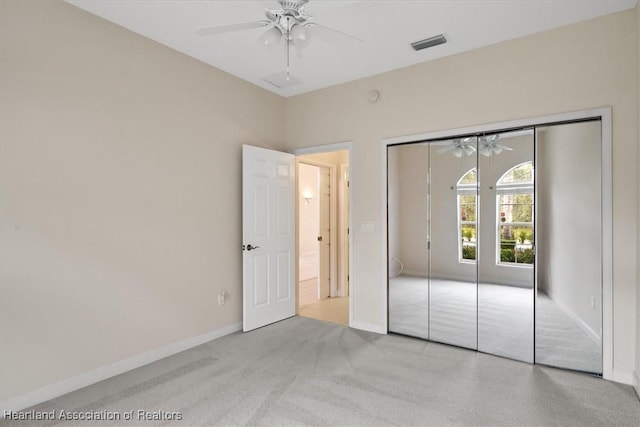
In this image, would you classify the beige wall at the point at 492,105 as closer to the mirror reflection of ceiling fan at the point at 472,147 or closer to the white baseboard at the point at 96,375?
the mirror reflection of ceiling fan at the point at 472,147

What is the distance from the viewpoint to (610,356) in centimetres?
277

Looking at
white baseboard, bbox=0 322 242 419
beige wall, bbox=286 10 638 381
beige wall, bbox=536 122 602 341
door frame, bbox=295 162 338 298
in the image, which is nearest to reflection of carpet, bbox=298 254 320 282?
door frame, bbox=295 162 338 298

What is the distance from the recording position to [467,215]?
3484mm

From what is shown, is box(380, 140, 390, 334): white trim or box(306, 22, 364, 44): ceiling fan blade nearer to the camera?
box(306, 22, 364, 44): ceiling fan blade

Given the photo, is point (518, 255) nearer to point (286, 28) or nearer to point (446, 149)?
point (446, 149)

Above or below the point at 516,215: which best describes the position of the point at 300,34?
above

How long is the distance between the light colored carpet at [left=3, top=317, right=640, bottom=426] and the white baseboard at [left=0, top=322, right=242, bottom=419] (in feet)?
0.23

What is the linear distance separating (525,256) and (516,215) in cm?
39

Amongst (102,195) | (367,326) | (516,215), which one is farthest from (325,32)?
(367,326)

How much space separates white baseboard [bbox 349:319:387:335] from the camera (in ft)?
12.9

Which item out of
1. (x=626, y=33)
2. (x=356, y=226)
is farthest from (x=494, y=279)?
(x=626, y=33)

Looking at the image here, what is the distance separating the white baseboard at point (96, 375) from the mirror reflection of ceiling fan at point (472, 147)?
318 cm

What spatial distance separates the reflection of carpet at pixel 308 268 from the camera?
753 centimetres

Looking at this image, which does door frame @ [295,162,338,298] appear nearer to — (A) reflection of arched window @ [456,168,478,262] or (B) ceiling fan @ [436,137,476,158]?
(B) ceiling fan @ [436,137,476,158]
